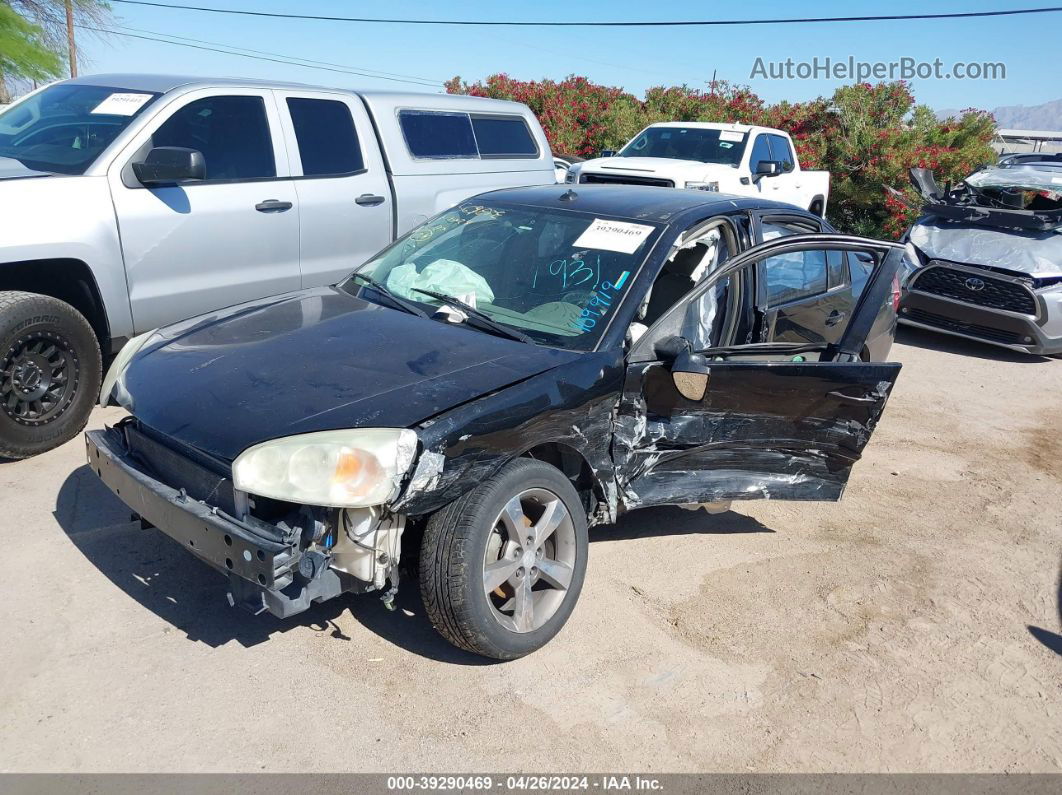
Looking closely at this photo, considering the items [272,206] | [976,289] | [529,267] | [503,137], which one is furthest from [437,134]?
[976,289]

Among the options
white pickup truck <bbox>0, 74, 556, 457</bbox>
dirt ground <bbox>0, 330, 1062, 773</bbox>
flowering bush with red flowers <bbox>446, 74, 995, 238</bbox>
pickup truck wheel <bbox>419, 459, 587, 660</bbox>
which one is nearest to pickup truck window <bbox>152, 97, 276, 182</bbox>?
white pickup truck <bbox>0, 74, 556, 457</bbox>

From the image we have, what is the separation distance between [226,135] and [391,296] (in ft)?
7.57

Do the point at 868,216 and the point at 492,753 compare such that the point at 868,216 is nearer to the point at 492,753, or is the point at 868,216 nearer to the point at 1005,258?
the point at 1005,258

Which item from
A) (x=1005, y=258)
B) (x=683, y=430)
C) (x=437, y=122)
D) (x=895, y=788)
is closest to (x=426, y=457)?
(x=683, y=430)

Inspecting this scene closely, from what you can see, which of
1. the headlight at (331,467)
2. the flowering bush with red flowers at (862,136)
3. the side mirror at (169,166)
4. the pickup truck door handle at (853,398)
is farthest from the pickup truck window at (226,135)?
the flowering bush with red flowers at (862,136)

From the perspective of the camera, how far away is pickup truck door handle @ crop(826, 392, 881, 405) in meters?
3.92

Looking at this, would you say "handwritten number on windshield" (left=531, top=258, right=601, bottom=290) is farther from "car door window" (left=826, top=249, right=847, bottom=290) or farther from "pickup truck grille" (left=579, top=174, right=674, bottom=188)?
"pickup truck grille" (left=579, top=174, right=674, bottom=188)

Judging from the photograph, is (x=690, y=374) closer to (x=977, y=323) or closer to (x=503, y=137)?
(x=503, y=137)

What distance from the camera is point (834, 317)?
4.99 metres

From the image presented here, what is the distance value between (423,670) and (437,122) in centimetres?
503

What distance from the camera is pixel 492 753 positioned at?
288 centimetres

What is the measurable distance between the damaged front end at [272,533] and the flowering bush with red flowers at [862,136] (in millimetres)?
12401

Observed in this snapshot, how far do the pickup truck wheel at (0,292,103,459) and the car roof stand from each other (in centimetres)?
239

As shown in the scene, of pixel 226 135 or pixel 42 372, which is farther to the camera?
pixel 226 135
